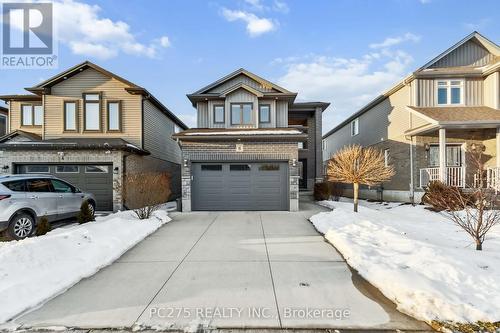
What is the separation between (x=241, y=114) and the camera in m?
14.5

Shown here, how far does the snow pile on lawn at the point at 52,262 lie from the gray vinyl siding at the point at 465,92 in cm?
1446

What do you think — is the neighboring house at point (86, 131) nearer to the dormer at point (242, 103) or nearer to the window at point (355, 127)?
the dormer at point (242, 103)

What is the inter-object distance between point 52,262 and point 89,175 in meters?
8.70

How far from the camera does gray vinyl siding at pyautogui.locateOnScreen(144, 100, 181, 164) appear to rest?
49.3 ft

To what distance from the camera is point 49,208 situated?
8172 millimetres

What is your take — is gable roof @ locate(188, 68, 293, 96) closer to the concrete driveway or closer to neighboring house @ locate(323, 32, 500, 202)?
neighboring house @ locate(323, 32, 500, 202)

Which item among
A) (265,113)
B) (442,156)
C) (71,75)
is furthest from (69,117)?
(442,156)

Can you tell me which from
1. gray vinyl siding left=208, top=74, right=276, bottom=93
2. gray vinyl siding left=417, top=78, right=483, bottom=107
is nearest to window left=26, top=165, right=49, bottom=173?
gray vinyl siding left=208, top=74, right=276, bottom=93

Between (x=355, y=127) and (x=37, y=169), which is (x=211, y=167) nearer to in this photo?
(x=37, y=169)

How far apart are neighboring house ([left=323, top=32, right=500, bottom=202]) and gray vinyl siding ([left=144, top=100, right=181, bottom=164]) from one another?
46.2 feet

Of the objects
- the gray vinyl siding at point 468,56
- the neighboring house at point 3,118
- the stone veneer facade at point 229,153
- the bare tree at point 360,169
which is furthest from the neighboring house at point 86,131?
the gray vinyl siding at point 468,56

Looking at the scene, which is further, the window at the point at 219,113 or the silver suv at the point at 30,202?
the window at the point at 219,113

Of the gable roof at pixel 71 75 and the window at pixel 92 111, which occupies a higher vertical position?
the gable roof at pixel 71 75

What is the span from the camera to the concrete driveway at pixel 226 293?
3.29 metres
